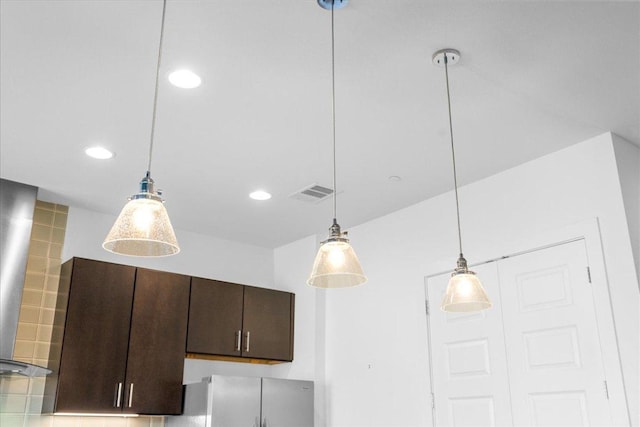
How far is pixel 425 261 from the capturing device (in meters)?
4.18

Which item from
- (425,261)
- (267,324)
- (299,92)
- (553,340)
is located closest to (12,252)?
(267,324)

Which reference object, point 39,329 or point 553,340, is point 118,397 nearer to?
point 39,329

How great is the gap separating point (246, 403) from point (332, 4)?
2810mm

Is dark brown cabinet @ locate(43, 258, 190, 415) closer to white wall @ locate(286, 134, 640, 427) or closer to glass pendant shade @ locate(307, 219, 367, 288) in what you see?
white wall @ locate(286, 134, 640, 427)

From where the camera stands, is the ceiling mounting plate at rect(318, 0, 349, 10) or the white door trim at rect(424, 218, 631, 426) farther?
the white door trim at rect(424, 218, 631, 426)

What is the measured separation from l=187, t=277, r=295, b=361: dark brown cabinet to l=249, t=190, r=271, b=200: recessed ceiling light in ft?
2.68

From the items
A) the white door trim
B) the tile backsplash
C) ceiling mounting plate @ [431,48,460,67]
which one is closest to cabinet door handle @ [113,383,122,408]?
the tile backsplash

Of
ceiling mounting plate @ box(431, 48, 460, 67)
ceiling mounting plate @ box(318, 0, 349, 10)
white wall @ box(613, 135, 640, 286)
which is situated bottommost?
white wall @ box(613, 135, 640, 286)

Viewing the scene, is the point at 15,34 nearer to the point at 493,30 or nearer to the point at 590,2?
the point at 493,30

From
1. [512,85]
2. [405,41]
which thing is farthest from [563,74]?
[405,41]

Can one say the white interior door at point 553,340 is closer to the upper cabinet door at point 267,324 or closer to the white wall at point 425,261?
the white wall at point 425,261

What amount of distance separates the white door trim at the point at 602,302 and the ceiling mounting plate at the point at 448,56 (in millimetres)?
1275

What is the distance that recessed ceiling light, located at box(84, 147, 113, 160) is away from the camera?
3506mm

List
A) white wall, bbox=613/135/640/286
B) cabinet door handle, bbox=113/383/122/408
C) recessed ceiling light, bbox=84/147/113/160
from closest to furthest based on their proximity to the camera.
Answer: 1. white wall, bbox=613/135/640/286
2. recessed ceiling light, bbox=84/147/113/160
3. cabinet door handle, bbox=113/383/122/408
